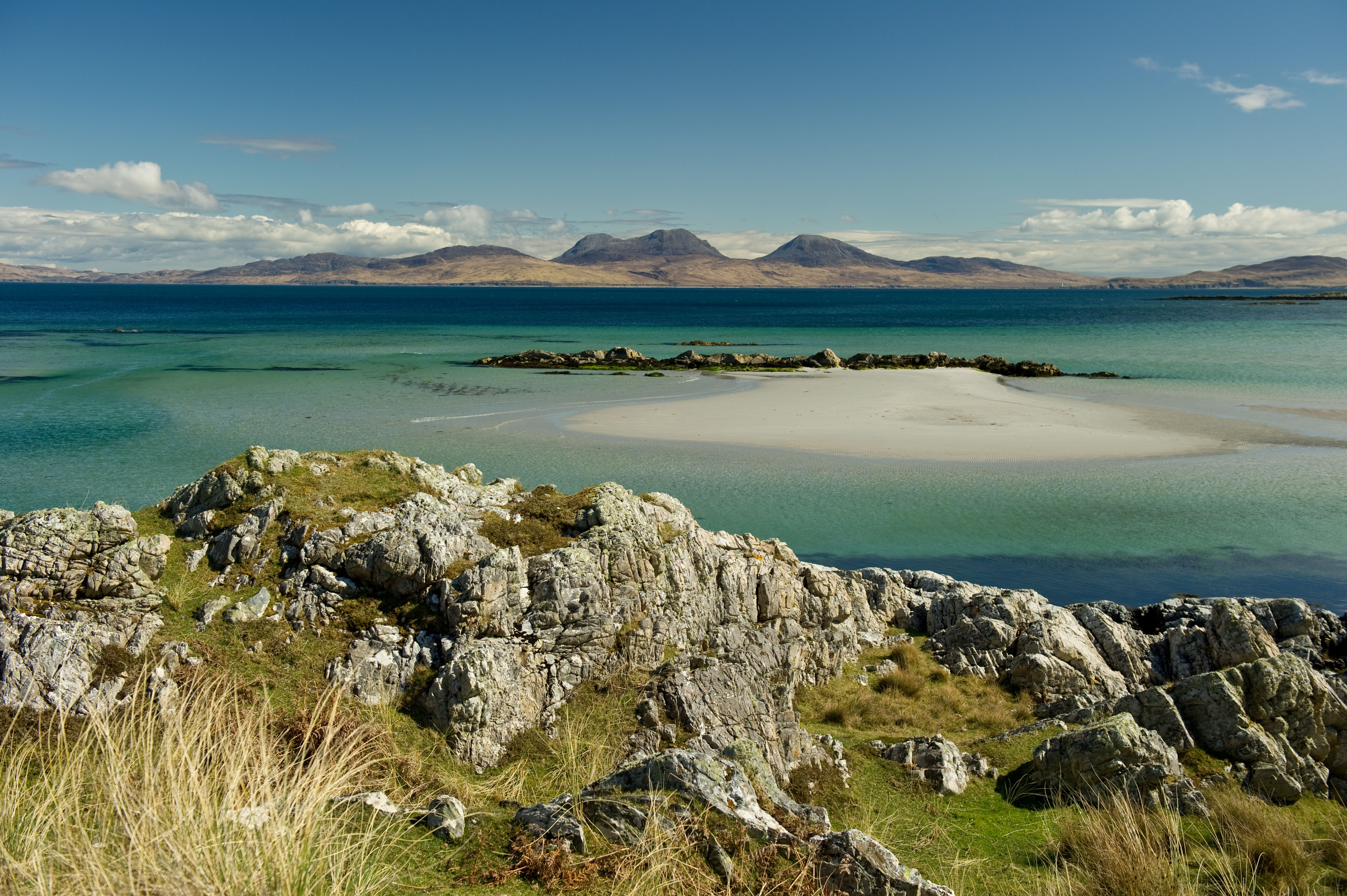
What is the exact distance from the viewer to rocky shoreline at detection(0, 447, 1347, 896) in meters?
8.49

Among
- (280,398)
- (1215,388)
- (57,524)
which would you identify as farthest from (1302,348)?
(57,524)

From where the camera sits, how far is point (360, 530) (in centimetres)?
1193

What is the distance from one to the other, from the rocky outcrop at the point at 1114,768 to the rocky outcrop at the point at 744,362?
180 ft

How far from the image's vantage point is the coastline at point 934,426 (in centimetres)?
3319

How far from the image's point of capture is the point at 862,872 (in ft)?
21.2

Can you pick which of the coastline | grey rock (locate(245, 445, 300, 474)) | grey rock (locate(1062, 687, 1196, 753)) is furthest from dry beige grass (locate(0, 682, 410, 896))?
the coastline

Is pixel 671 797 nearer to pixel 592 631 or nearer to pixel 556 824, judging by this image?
pixel 556 824

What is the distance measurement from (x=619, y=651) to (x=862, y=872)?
17.0 feet

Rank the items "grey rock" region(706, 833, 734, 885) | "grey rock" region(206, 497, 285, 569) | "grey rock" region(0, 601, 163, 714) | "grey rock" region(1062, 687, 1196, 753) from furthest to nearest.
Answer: "grey rock" region(206, 497, 285, 569) < "grey rock" region(1062, 687, 1196, 753) < "grey rock" region(0, 601, 163, 714) < "grey rock" region(706, 833, 734, 885)

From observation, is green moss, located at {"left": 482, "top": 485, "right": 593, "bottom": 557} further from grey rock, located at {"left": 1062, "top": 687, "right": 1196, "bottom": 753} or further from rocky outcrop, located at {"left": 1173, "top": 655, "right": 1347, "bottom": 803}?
rocky outcrop, located at {"left": 1173, "top": 655, "right": 1347, "bottom": 803}

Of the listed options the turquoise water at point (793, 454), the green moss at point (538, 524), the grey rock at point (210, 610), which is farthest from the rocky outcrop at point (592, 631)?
the turquoise water at point (793, 454)

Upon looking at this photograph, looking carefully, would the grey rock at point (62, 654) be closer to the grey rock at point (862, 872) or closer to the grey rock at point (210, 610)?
the grey rock at point (210, 610)

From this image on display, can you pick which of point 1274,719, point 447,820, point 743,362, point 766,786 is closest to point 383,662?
point 447,820

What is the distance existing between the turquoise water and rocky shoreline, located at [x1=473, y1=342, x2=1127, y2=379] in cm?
475
